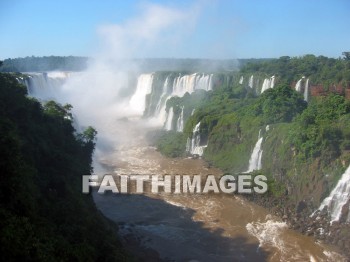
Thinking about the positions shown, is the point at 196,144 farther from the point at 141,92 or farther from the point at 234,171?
the point at 141,92

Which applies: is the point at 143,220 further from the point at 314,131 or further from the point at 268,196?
the point at 314,131

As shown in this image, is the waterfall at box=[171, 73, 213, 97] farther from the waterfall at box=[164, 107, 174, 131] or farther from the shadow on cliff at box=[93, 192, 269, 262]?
the shadow on cliff at box=[93, 192, 269, 262]

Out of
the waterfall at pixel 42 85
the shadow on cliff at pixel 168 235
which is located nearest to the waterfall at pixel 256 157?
the shadow on cliff at pixel 168 235

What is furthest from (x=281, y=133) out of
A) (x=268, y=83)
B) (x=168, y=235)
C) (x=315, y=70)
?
(x=315, y=70)

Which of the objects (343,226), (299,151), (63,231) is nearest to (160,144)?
(299,151)

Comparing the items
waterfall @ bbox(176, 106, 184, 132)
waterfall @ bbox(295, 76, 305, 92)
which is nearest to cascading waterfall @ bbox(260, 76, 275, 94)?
waterfall @ bbox(295, 76, 305, 92)

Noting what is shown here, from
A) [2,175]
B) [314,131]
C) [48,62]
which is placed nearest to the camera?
[2,175]
